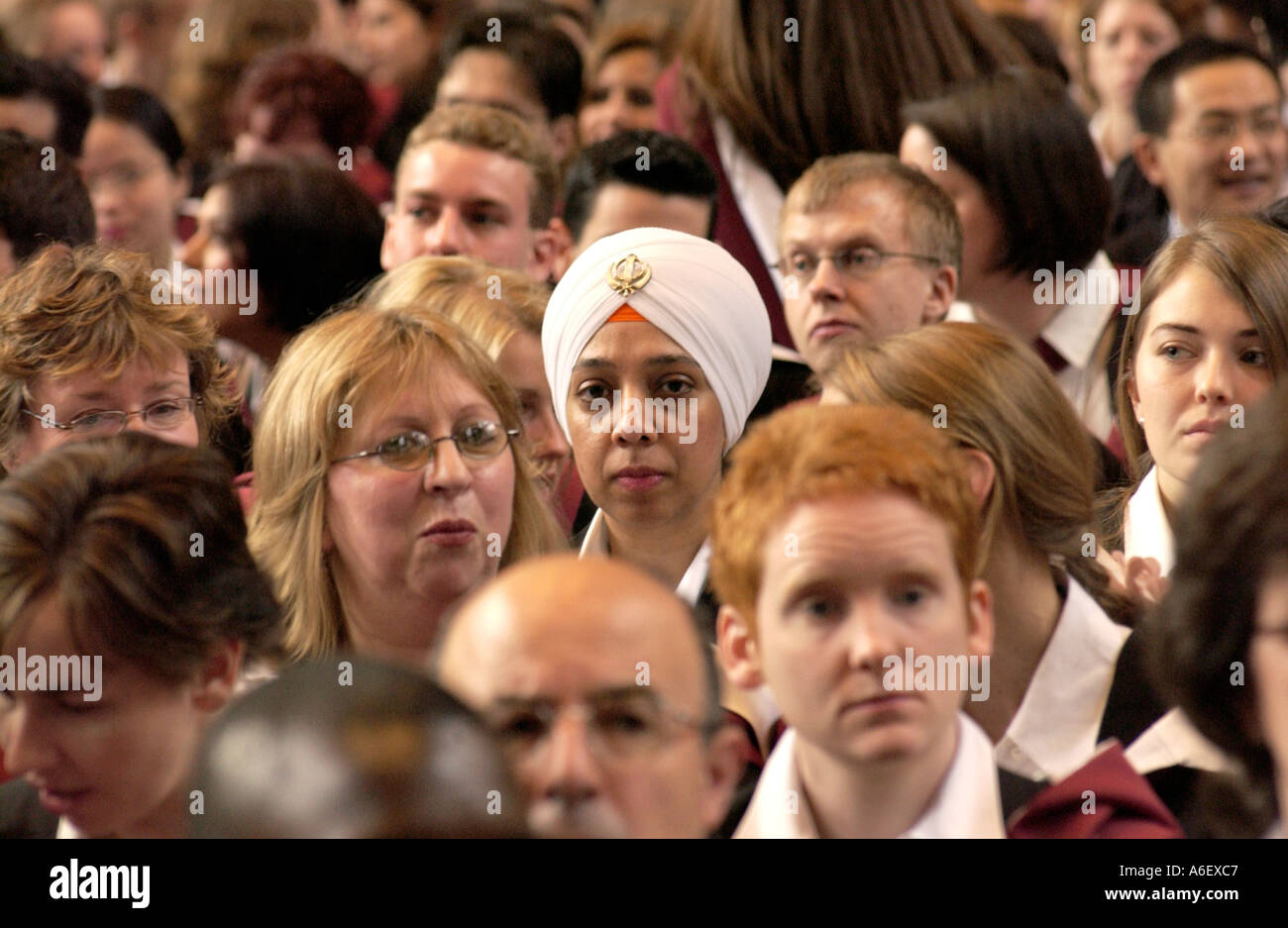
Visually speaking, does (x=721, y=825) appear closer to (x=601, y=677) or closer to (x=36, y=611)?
(x=601, y=677)

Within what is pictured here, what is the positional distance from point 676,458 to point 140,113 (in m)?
3.90

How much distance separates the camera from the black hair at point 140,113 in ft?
22.1

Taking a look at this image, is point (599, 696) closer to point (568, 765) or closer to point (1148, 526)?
Result: point (568, 765)

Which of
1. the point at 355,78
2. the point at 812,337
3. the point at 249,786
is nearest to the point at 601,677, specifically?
the point at 249,786

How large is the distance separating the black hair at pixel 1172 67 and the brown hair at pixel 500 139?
6.60 feet

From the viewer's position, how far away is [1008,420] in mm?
3238

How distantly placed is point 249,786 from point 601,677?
0.60m

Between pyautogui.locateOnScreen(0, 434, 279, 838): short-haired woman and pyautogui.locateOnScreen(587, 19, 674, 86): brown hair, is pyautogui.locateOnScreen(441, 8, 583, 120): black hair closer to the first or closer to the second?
pyautogui.locateOnScreen(587, 19, 674, 86): brown hair

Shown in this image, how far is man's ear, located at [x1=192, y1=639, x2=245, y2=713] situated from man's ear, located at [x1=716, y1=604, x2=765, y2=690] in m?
0.73

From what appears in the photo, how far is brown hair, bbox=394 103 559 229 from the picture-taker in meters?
5.17

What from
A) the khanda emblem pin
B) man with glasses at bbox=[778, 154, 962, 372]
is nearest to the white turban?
the khanda emblem pin

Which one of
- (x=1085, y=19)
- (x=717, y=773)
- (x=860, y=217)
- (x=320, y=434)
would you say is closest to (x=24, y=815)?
(x=320, y=434)

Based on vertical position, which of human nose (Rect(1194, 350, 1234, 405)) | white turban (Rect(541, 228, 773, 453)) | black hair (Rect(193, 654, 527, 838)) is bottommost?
black hair (Rect(193, 654, 527, 838))

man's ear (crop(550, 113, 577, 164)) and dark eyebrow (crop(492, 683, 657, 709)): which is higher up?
man's ear (crop(550, 113, 577, 164))
